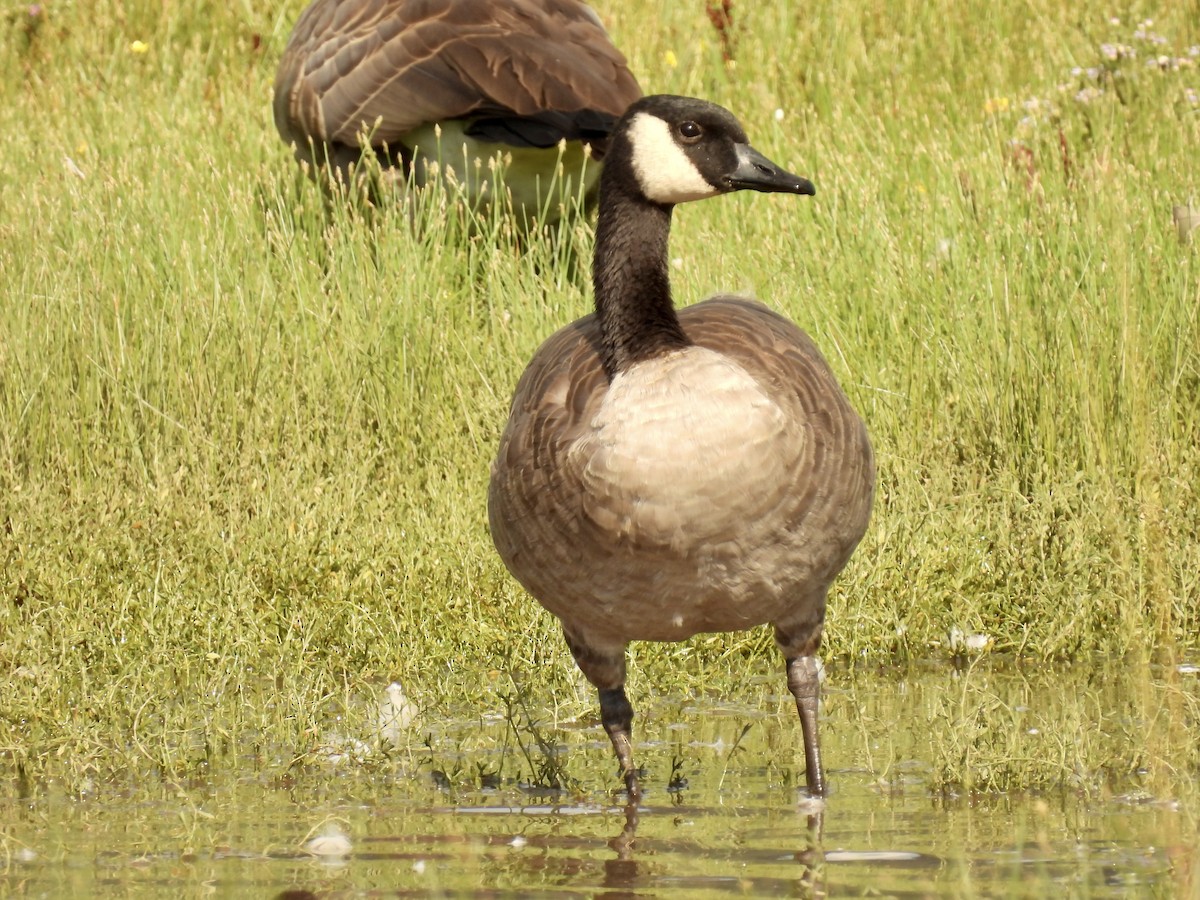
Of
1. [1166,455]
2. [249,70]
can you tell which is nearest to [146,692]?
[1166,455]

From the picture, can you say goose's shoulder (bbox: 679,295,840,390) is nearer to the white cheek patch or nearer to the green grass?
the white cheek patch

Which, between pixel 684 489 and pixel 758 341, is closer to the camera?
pixel 684 489

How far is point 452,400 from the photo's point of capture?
21.9ft

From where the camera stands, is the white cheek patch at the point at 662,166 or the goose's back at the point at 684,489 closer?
the goose's back at the point at 684,489

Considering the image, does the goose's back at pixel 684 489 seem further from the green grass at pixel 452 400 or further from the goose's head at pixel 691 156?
the green grass at pixel 452 400

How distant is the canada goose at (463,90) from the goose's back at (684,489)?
349 cm

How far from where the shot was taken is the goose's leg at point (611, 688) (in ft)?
14.1

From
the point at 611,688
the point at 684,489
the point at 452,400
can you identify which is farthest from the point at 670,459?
the point at 452,400

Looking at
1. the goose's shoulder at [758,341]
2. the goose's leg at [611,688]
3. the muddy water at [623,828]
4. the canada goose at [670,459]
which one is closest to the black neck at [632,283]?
the canada goose at [670,459]

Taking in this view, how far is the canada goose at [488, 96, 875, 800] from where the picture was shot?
3.72 meters

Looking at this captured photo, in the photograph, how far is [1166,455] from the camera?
5.84m

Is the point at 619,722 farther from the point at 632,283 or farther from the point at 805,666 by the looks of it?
the point at 632,283

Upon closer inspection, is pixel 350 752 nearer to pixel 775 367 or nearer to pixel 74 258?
pixel 775 367

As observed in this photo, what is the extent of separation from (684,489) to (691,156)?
1.03 metres
